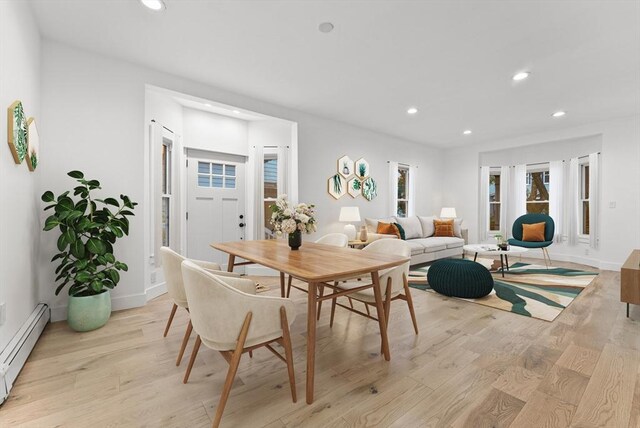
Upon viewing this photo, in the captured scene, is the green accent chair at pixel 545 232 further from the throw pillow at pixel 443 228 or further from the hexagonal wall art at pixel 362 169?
the hexagonal wall art at pixel 362 169

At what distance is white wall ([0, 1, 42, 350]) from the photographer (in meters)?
1.75

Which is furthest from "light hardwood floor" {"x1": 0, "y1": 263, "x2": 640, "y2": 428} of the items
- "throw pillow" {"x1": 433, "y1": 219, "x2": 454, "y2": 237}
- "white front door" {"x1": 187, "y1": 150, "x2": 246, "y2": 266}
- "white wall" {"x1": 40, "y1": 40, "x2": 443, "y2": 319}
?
"throw pillow" {"x1": 433, "y1": 219, "x2": 454, "y2": 237}

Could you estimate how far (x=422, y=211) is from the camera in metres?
7.19

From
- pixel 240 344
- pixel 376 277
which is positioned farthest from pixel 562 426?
pixel 240 344

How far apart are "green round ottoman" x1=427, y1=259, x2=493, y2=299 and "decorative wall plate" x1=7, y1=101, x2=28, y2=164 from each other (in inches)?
160

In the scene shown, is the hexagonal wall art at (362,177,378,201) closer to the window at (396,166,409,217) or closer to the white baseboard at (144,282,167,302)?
the window at (396,166,409,217)

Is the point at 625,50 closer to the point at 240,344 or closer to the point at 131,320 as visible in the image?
the point at 240,344

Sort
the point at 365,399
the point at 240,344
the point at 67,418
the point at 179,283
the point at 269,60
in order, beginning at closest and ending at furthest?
the point at 240,344 → the point at 67,418 → the point at 365,399 → the point at 179,283 → the point at 269,60

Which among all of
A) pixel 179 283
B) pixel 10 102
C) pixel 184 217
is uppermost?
pixel 10 102

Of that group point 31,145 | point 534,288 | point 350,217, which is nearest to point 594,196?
point 534,288

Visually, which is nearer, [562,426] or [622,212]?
[562,426]

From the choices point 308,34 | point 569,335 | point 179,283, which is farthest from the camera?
point 308,34

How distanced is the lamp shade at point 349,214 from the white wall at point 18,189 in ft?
12.7

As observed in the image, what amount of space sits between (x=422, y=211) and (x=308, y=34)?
5.57 m
